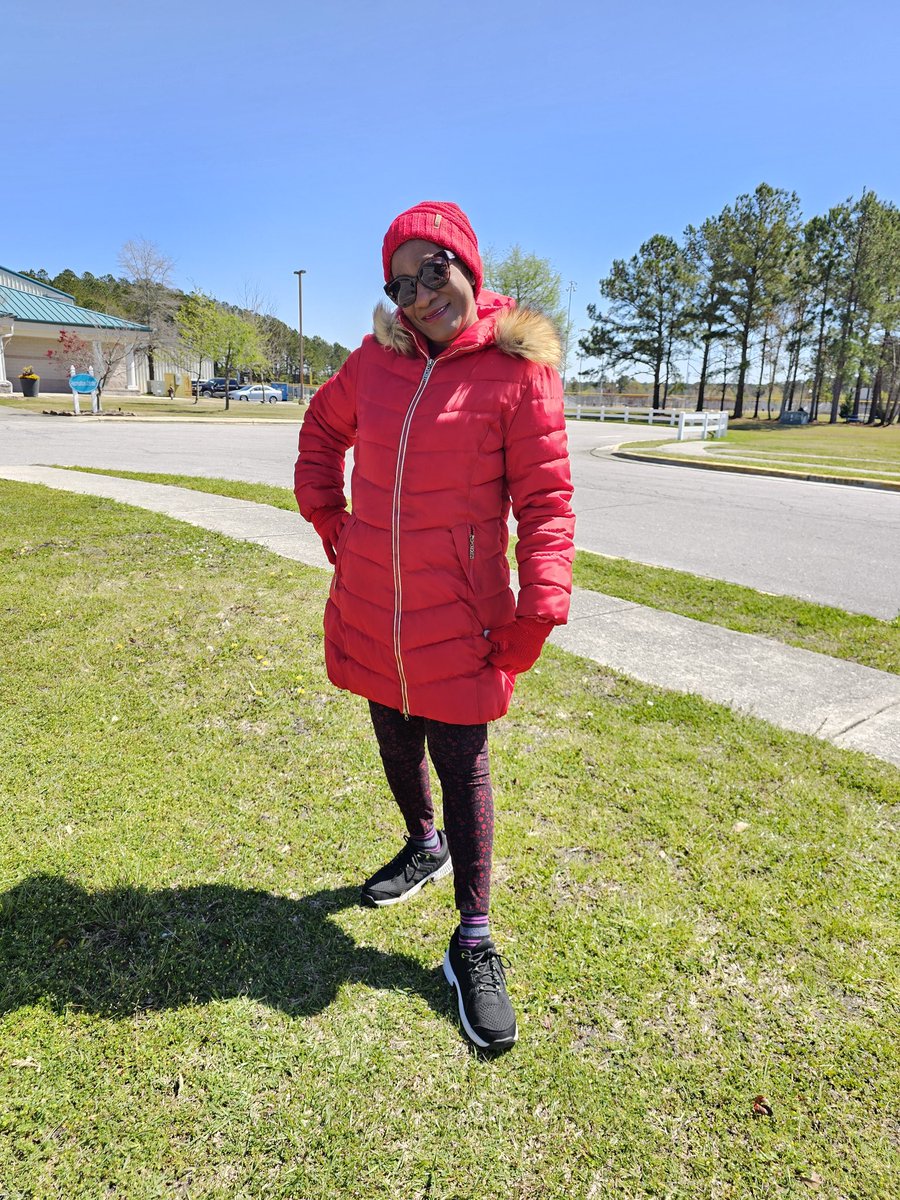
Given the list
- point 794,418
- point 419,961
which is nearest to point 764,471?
point 419,961

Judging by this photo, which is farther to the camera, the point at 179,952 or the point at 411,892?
the point at 411,892

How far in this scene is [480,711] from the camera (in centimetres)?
195

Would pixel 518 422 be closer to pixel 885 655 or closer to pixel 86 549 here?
pixel 885 655

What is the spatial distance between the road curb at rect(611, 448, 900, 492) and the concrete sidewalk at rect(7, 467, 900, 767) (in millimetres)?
11291

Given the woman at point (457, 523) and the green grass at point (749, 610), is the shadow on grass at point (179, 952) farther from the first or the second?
the green grass at point (749, 610)

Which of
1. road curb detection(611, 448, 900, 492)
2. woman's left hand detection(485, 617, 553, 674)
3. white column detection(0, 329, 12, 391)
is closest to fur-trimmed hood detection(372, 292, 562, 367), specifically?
woman's left hand detection(485, 617, 553, 674)

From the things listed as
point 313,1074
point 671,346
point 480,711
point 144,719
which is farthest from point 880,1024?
point 671,346

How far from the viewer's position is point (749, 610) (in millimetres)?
5473

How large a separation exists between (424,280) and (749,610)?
432 cm

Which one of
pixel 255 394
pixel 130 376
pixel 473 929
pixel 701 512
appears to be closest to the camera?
pixel 473 929

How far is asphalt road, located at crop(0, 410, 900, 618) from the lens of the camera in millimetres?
6766

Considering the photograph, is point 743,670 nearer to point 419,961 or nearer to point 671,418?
point 419,961

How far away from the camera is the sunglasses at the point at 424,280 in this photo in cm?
185

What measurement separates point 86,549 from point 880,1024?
596 centimetres
